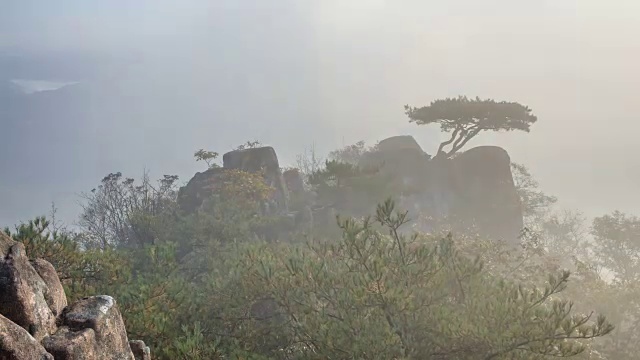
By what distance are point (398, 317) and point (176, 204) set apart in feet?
65.3

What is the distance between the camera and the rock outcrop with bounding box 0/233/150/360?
4.21 m

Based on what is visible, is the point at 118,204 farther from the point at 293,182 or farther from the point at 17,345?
the point at 17,345

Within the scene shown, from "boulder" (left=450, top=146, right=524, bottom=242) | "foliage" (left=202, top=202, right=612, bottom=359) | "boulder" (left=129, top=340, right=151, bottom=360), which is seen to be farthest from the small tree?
"boulder" (left=129, top=340, right=151, bottom=360)

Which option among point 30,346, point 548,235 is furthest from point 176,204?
point 548,235

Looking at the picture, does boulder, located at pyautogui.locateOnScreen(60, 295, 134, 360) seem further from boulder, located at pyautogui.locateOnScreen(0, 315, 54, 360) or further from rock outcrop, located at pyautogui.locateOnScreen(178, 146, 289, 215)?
rock outcrop, located at pyautogui.locateOnScreen(178, 146, 289, 215)

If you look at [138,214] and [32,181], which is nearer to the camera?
[138,214]

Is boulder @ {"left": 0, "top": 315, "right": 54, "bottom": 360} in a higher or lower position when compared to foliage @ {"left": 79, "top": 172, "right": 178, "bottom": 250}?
lower

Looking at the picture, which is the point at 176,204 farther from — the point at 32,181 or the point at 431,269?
the point at 32,181

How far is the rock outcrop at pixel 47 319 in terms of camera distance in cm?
421

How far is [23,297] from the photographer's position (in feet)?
15.4

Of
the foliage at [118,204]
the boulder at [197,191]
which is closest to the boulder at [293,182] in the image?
the boulder at [197,191]

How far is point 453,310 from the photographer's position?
8289 mm

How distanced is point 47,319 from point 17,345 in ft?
2.91

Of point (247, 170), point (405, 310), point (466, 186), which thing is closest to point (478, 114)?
point (466, 186)
